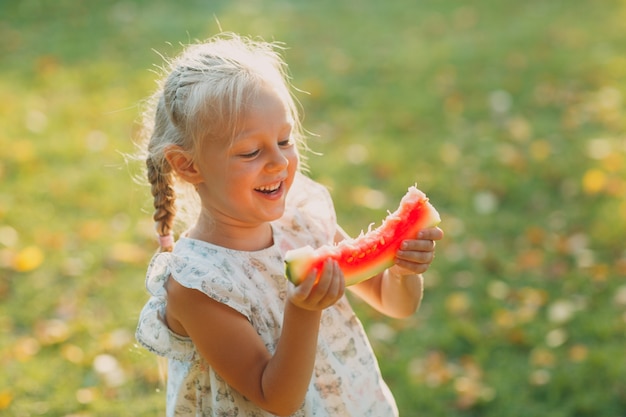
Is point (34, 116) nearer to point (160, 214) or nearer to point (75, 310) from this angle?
point (75, 310)

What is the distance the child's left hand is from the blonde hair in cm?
55

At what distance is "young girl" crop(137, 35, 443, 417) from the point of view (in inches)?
99.6

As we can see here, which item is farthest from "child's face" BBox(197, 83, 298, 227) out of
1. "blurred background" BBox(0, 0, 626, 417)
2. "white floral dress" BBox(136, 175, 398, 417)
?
"blurred background" BBox(0, 0, 626, 417)

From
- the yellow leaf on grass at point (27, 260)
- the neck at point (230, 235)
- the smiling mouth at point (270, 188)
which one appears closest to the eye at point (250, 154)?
the smiling mouth at point (270, 188)

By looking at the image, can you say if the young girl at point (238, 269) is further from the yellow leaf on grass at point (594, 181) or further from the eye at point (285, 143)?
the yellow leaf on grass at point (594, 181)

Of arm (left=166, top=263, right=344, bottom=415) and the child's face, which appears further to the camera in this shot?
the child's face

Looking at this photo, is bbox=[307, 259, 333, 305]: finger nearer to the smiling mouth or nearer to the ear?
the smiling mouth

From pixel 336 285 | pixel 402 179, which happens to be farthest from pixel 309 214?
pixel 402 179

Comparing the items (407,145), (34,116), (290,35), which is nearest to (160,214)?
(407,145)

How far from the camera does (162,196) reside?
291cm

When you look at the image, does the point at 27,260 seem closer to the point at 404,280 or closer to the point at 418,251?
the point at 404,280

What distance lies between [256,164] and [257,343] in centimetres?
53

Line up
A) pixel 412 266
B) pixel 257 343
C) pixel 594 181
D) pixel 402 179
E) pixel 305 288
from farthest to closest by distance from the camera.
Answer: pixel 402 179, pixel 594 181, pixel 412 266, pixel 257 343, pixel 305 288

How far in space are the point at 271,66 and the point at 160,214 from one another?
0.62 m
